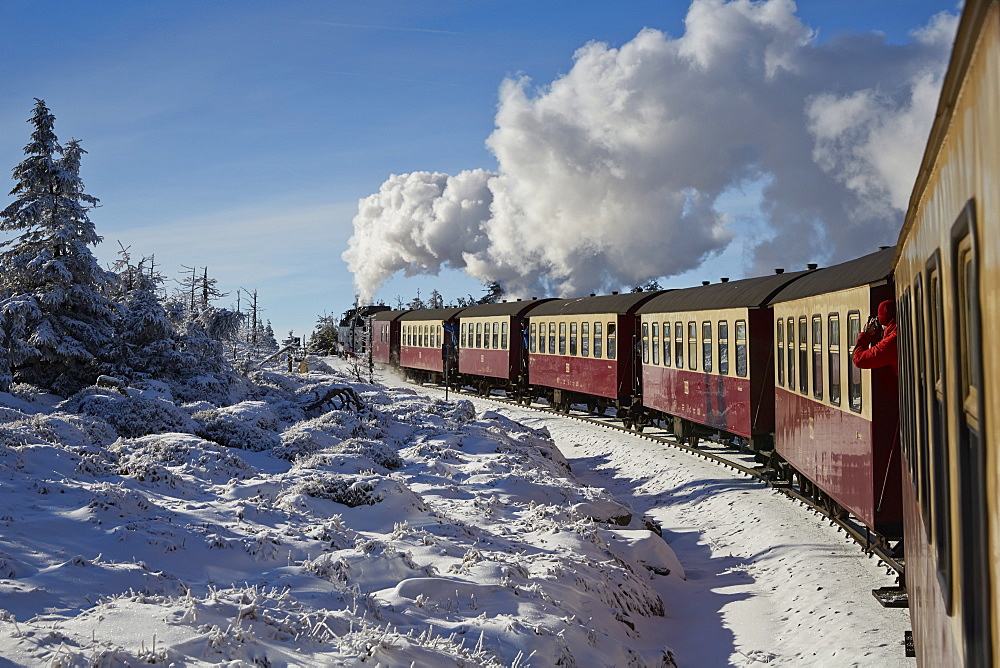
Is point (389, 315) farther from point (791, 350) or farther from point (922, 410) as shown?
point (922, 410)

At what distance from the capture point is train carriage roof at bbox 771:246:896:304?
834cm

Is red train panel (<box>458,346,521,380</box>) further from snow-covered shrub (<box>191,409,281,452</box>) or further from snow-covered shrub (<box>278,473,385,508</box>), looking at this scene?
snow-covered shrub (<box>278,473,385,508</box>)

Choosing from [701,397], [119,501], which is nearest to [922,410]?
[119,501]

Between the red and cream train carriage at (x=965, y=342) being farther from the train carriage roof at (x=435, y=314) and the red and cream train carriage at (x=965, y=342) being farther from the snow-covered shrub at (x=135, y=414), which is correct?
the train carriage roof at (x=435, y=314)

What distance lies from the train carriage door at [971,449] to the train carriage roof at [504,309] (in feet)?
96.4

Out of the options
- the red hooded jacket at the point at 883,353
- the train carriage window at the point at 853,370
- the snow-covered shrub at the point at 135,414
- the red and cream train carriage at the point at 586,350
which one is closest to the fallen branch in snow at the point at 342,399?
the snow-covered shrub at the point at 135,414

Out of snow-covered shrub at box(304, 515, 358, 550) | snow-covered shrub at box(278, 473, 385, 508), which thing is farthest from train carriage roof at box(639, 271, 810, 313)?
snow-covered shrub at box(304, 515, 358, 550)

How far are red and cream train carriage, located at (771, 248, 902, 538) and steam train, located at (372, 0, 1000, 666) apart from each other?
0.03 meters

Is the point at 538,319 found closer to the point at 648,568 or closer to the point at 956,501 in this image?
the point at 648,568

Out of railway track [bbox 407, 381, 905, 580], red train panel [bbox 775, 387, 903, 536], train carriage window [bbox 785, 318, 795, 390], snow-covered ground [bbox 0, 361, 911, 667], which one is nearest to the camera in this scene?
snow-covered ground [bbox 0, 361, 911, 667]

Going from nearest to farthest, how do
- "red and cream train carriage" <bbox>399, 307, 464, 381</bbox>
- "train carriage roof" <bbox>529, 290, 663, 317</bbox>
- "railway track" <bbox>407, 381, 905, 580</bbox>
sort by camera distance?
"railway track" <bbox>407, 381, 905, 580</bbox>, "train carriage roof" <bbox>529, 290, 663, 317</bbox>, "red and cream train carriage" <bbox>399, 307, 464, 381</bbox>

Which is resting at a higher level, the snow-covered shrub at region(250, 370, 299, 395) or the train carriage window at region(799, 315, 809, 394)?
the train carriage window at region(799, 315, 809, 394)

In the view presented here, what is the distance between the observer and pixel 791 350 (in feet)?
40.6

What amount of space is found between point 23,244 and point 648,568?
66.0 feet
